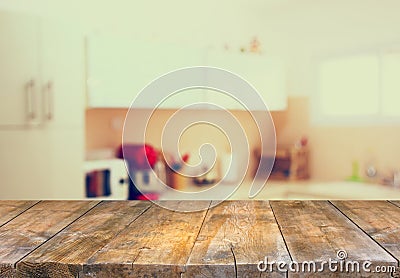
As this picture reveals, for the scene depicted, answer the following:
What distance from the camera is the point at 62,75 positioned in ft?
10.7

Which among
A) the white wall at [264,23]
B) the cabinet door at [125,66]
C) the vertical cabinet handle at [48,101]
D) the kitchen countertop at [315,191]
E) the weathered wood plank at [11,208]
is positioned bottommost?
the kitchen countertop at [315,191]

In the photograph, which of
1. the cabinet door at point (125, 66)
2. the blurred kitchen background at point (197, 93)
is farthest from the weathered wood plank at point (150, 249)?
the cabinet door at point (125, 66)

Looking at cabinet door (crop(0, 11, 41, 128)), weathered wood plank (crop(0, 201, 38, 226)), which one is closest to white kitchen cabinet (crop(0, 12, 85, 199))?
cabinet door (crop(0, 11, 41, 128))

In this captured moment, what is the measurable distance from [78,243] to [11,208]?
499mm

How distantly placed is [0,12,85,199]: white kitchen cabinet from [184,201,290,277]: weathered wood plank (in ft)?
6.64

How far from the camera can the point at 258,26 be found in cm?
451

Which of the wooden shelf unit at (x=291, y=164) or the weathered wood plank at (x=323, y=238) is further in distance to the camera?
the wooden shelf unit at (x=291, y=164)

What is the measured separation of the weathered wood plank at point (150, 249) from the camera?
0.88 m

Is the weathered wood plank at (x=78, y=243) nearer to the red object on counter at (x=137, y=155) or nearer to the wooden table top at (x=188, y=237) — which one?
the wooden table top at (x=188, y=237)

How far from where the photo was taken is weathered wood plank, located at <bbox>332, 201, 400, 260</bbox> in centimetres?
103

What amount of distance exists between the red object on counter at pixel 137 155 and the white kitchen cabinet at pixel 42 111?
0.53 m

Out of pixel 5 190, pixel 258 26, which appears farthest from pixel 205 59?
pixel 5 190

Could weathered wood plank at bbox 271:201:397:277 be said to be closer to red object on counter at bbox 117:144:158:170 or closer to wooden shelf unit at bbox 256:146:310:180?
red object on counter at bbox 117:144:158:170

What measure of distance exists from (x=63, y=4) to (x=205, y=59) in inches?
43.6
